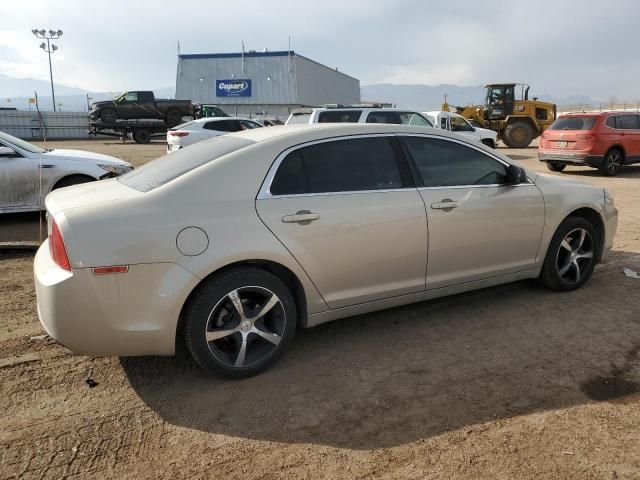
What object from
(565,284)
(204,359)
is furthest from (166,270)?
(565,284)

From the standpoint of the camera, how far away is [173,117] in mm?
30266

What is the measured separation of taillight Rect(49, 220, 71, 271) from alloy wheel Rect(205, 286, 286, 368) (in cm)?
85

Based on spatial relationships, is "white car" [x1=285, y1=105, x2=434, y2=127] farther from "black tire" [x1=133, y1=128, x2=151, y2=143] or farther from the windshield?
"black tire" [x1=133, y1=128, x2=151, y2=143]

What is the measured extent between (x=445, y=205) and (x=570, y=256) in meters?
1.64

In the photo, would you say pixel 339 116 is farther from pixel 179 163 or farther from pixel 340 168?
pixel 179 163

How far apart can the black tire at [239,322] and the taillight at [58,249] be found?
71 centimetres

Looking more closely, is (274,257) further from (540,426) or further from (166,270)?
(540,426)

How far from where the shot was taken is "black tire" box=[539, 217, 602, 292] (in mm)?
4547

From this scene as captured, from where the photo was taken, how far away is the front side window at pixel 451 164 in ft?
12.8

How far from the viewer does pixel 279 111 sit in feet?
164

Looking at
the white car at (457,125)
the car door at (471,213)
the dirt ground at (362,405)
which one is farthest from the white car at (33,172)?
the white car at (457,125)

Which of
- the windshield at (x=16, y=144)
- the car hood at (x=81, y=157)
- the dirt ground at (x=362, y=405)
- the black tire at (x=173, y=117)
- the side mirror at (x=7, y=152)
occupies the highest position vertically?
the black tire at (x=173, y=117)

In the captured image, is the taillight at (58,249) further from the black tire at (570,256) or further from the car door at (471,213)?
the black tire at (570,256)

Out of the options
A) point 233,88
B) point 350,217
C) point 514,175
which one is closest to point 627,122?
point 514,175
